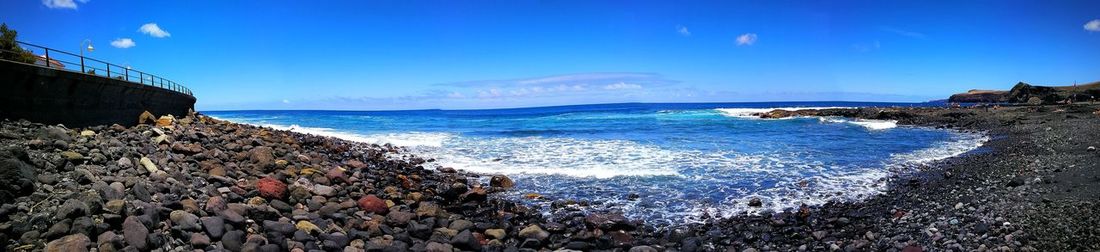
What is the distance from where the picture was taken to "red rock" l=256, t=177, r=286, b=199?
834cm

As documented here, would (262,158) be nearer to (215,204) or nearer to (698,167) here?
(215,204)

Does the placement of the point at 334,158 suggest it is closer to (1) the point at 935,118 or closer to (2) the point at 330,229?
(2) the point at 330,229

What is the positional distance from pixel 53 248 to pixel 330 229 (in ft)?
9.38

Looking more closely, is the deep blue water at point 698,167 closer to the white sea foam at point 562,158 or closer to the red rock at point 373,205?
the white sea foam at point 562,158

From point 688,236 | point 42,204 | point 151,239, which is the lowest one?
point 688,236

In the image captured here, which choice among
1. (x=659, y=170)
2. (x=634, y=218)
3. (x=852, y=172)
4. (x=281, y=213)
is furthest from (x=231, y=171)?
(x=852, y=172)

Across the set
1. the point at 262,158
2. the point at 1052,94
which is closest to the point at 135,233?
the point at 262,158

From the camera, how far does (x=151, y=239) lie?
5562mm

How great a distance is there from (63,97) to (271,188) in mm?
6187

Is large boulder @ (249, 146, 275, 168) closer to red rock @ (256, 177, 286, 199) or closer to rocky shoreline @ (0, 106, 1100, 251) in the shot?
rocky shoreline @ (0, 106, 1100, 251)

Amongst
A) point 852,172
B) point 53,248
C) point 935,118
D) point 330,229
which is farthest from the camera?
point 935,118

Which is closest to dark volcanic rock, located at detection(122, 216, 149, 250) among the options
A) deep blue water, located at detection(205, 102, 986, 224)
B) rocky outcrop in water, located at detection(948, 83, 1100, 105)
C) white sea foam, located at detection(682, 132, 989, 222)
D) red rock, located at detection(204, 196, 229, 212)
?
red rock, located at detection(204, 196, 229, 212)

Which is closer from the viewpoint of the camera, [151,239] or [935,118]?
[151,239]

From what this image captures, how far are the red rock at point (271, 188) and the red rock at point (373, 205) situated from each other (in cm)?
128
